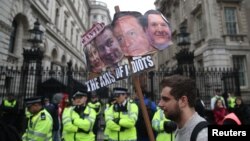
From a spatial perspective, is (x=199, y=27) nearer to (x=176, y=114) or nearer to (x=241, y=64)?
(x=241, y=64)

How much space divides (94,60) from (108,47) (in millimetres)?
380

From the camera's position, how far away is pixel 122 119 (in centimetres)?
500

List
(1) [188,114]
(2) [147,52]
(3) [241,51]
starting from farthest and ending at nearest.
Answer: (3) [241,51] < (2) [147,52] < (1) [188,114]

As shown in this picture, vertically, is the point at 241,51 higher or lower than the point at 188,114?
higher

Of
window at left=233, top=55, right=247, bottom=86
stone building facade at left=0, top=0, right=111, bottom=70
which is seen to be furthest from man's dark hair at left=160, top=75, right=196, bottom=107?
window at left=233, top=55, right=247, bottom=86

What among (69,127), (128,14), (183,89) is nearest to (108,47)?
(128,14)

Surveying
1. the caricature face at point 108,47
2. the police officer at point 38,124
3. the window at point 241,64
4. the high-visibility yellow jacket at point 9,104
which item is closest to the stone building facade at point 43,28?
the high-visibility yellow jacket at point 9,104

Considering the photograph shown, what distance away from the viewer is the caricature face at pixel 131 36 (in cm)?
412

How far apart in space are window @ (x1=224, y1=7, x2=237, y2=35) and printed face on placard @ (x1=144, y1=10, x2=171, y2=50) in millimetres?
17694

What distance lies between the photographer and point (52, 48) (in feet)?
88.7

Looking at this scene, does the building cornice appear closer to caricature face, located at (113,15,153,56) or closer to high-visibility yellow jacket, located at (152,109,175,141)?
caricature face, located at (113,15,153,56)

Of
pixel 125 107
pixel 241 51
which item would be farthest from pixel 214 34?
pixel 125 107

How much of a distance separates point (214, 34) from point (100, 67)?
17.0m

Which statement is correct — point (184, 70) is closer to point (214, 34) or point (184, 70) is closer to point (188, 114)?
point (214, 34)
